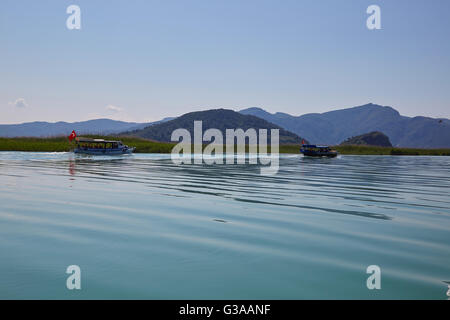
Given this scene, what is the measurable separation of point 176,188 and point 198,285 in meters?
18.6

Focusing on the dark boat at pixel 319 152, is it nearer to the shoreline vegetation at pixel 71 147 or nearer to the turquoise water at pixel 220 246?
the shoreline vegetation at pixel 71 147

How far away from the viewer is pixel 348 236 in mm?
13938

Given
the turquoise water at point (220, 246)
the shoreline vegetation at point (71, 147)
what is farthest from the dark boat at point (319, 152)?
the turquoise water at point (220, 246)

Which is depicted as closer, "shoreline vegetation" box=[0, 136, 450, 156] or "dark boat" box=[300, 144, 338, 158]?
"shoreline vegetation" box=[0, 136, 450, 156]

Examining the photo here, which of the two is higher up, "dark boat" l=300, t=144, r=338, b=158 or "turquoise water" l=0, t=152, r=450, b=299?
"dark boat" l=300, t=144, r=338, b=158

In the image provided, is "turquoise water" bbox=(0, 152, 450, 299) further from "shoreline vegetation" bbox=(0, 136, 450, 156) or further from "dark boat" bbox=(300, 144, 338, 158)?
"dark boat" bbox=(300, 144, 338, 158)

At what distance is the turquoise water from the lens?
8883 millimetres

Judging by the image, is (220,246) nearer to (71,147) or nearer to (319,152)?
(71,147)

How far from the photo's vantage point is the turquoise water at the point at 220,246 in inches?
350

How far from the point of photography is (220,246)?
12.3m

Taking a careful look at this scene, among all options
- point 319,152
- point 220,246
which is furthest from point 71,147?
point 220,246

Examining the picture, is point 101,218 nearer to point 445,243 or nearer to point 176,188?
point 176,188

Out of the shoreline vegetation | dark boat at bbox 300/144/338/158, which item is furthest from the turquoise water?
dark boat at bbox 300/144/338/158
